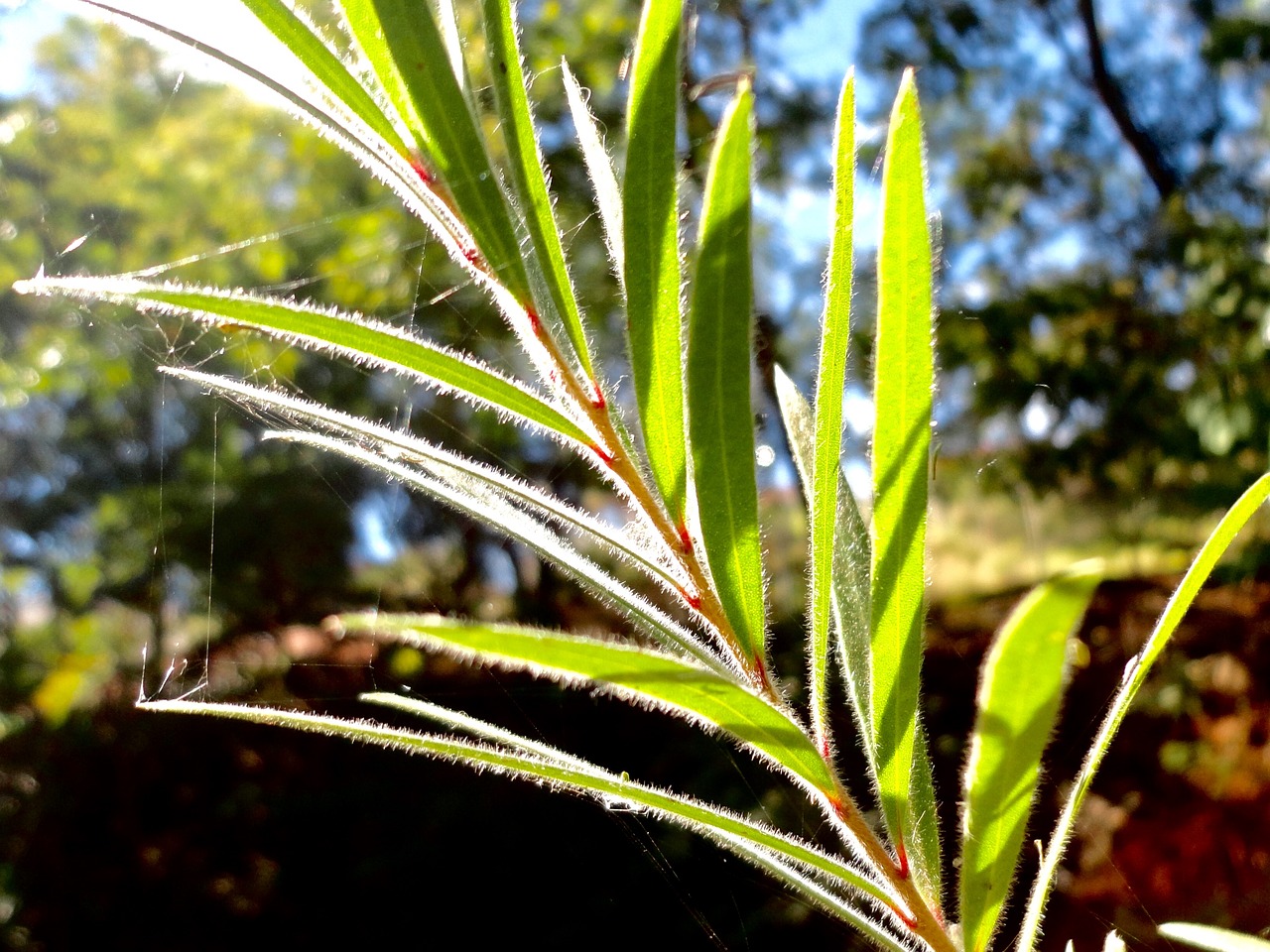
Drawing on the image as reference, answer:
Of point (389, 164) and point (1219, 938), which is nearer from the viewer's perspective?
point (1219, 938)

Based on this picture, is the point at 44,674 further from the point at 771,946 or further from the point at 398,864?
the point at 771,946

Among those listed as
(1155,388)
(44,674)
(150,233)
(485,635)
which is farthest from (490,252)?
(150,233)

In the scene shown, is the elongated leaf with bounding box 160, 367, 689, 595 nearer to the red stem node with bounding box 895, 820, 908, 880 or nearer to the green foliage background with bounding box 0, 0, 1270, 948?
the red stem node with bounding box 895, 820, 908, 880

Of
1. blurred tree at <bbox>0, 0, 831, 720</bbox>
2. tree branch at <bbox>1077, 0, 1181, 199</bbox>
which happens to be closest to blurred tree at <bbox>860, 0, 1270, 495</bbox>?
tree branch at <bbox>1077, 0, 1181, 199</bbox>

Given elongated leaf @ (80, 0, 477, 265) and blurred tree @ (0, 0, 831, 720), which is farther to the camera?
blurred tree @ (0, 0, 831, 720)

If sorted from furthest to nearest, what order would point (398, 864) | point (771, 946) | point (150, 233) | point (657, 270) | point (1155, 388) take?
point (150, 233), point (398, 864), point (1155, 388), point (771, 946), point (657, 270)

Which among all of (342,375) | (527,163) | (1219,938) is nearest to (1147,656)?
(1219,938)

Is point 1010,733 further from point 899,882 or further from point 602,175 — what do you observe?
point 602,175
